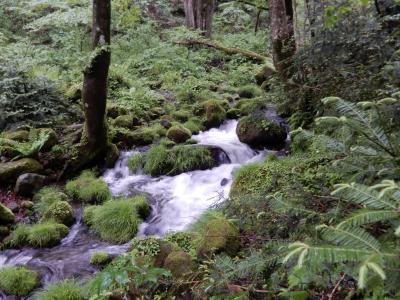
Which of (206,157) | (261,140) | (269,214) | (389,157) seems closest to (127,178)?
(206,157)

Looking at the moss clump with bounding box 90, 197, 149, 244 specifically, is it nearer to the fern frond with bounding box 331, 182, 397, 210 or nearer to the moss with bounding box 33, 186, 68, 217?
the moss with bounding box 33, 186, 68, 217

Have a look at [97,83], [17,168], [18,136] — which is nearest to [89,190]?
[17,168]

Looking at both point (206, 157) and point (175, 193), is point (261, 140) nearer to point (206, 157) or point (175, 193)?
point (206, 157)

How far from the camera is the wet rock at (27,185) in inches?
301

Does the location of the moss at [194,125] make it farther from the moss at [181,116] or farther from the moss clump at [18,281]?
the moss clump at [18,281]

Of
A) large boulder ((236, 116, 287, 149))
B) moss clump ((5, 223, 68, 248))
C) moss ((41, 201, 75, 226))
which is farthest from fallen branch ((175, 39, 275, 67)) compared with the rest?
moss clump ((5, 223, 68, 248))

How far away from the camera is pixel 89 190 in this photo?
760 centimetres

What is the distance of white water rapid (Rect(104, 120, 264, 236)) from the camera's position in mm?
6734

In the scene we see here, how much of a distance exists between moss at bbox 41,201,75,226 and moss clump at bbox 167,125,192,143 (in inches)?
133

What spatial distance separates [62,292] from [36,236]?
191 centimetres

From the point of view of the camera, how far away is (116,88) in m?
12.2

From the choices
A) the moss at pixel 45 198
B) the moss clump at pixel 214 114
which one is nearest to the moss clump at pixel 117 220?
the moss at pixel 45 198

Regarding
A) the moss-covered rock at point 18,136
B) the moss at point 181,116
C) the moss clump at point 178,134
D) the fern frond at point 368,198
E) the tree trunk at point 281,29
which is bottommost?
the moss clump at point 178,134

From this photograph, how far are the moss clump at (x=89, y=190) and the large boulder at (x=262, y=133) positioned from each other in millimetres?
3289
